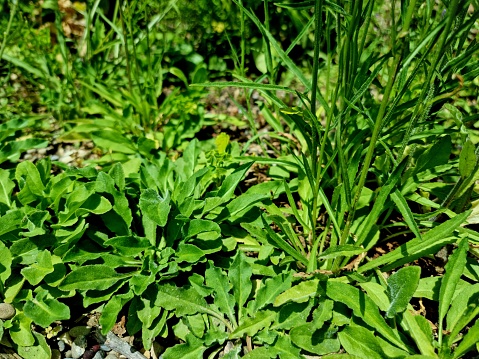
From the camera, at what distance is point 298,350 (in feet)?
5.41

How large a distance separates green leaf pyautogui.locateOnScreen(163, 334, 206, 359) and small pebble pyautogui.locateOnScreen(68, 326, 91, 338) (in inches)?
14.7

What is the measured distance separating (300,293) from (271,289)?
106 millimetres

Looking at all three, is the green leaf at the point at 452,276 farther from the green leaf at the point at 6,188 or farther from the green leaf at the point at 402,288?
the green leaf at the point at 6,188

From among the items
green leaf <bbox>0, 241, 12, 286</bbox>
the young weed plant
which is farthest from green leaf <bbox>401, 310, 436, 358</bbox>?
green leaf <bbox>0, 241, 12, 286</bbox>

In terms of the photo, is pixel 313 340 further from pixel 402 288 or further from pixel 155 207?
pixel 155 207

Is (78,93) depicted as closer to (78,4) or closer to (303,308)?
(78,4)

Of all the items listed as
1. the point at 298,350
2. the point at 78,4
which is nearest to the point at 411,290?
the point at 298,350

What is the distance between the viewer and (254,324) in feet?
5.59

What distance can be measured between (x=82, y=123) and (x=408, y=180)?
1685 millimetres

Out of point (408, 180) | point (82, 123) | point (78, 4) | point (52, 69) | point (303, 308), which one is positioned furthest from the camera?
point (78, 4)

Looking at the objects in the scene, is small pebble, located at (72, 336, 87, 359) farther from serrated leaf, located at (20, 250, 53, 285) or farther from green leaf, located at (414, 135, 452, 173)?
green leaf, located at (414, 135, 452, 173)

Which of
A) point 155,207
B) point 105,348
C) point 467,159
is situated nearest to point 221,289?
point 155,207

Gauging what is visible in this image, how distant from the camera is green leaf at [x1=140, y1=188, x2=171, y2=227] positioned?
1771 millimetres

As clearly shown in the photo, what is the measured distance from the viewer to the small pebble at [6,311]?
1.71 metres
